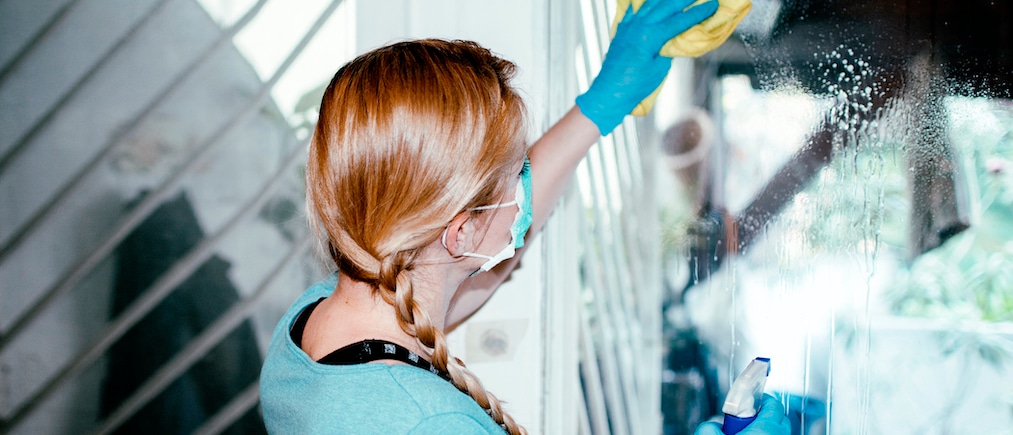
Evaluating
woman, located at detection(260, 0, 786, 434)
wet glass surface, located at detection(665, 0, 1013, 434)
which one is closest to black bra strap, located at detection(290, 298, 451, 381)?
woman, located at detection(260, 0, 786, 434)

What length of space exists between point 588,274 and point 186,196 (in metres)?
0.83

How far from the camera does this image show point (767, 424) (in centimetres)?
69

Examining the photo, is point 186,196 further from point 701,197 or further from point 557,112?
point 701,197

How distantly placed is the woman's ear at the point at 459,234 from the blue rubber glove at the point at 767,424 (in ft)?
1.15

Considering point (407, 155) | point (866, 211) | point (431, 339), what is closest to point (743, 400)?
point (866, 211)

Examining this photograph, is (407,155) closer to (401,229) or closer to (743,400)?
(401,229)

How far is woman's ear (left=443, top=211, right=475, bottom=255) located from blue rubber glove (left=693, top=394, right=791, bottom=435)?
0.35 meters

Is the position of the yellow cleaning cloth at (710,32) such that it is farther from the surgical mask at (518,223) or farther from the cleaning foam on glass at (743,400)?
the cleaning foam on glass at (743,400)

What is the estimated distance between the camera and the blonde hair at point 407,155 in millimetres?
603

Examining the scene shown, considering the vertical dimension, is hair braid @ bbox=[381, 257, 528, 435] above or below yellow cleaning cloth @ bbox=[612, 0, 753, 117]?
below

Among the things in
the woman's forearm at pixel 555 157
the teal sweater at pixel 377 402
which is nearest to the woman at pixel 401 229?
the teal sweater at pixel 377 402

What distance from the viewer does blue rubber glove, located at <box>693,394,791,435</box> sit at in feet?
2.23

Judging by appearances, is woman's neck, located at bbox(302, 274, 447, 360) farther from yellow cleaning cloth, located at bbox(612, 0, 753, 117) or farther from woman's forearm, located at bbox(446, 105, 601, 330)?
yellow cleaning cloth, located at bbox(612, 0, 753, 117)

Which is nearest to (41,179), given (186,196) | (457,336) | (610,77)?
(186,196)
